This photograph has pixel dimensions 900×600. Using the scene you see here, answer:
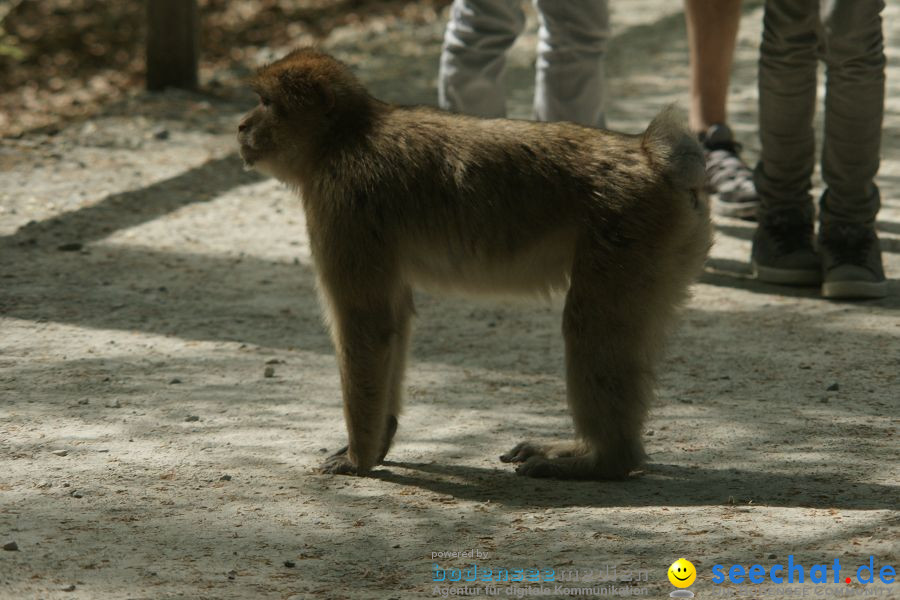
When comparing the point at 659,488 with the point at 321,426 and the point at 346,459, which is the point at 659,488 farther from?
the point at 321,426

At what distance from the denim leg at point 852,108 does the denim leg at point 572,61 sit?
102 cm

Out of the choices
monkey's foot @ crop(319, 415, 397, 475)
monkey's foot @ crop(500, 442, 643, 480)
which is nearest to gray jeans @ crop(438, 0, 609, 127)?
→ monkey's foot @ crop(319, 415, 397, 475)

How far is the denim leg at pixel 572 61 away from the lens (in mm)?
5914

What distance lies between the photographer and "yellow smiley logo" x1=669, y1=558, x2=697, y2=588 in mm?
3180

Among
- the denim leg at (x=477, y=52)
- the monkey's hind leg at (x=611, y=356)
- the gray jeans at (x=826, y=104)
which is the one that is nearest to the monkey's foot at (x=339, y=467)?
the monkey's hind leg at (x=611, y=356)

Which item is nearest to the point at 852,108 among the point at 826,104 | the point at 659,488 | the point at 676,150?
the point at 826,104

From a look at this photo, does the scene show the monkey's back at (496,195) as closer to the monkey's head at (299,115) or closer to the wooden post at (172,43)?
the monkey's head at (299,115)

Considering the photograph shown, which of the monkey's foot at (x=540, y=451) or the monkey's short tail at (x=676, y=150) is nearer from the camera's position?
the monkey's short tail at (x=676, y=150)

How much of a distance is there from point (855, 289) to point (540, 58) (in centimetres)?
177

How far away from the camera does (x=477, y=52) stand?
5.99 m

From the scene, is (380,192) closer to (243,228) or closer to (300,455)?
(300,455)

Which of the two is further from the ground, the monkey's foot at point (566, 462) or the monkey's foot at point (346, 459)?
the monkey's foot at point (566, 462)

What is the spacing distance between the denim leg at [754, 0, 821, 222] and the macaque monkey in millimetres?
2000

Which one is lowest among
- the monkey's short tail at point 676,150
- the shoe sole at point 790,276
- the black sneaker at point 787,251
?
the shoe sole at point 790,276
